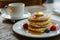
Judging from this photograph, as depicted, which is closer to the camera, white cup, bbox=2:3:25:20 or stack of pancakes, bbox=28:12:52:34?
stack of pancakes, bbox=28:12:52:34

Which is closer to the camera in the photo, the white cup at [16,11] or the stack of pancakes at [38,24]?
the stack of pancakes at [38,24]

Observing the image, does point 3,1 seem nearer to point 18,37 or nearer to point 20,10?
point 20,10

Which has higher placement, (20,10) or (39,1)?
(20,10)

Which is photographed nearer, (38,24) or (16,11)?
(38,24)

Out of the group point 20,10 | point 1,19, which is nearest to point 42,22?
point 20,10

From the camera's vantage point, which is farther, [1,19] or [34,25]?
[1,19]

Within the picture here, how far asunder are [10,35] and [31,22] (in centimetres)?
14

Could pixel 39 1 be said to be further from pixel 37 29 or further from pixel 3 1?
pixel 37 29

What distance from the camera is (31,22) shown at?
Answer: 2.46 ft

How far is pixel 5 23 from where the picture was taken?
3.02ft

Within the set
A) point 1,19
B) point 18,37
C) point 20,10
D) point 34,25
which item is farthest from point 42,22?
point 1,19

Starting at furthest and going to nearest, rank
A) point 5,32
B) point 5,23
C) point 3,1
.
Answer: point 3,1 → point 5,23 → point 5,32

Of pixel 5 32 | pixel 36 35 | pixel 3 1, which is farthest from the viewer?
pixel 3 1

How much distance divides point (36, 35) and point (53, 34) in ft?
0.27
